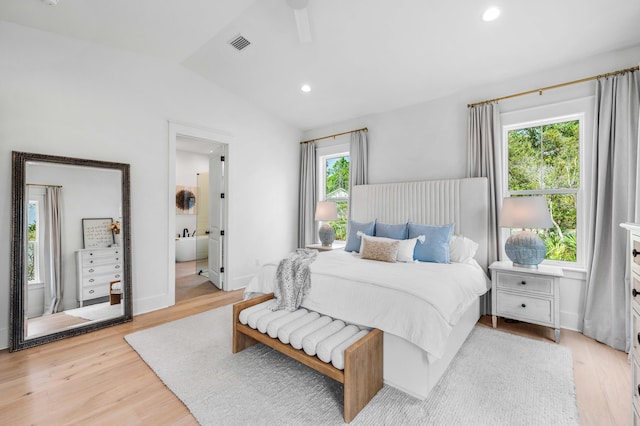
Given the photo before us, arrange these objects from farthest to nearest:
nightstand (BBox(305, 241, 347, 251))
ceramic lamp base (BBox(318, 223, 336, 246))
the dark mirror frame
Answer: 1. ceramic lamp base (BBox(318, 223, 336, 246))
2. nightstand (BBox(305, 241, 347, 251))
3. the dark mirror frame

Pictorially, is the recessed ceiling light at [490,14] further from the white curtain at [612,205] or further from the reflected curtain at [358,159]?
the reflected curtain at [358,159]

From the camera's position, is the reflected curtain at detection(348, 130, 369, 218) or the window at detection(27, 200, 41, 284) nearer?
the window at detection(27, 200, 41, 284)

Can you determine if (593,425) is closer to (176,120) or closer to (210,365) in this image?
(210,365)

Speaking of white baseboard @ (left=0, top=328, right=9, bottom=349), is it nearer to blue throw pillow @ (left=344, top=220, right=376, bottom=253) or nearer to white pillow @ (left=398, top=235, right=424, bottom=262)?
blue throw pillow @ (left=344, top=220, right=376, bottom=253)

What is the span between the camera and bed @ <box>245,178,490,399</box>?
74.0 inches

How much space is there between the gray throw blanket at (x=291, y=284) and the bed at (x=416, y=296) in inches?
2.6

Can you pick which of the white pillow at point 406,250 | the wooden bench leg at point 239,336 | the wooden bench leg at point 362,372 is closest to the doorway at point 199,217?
the wooden bench leg at point 239,336

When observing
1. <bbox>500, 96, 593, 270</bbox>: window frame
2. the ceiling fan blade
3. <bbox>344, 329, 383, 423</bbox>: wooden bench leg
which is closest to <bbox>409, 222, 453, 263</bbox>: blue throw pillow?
<bbox>500, 96, 593, 270</bbox>: window frame

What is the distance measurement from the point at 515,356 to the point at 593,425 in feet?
2.58

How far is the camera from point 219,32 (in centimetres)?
326

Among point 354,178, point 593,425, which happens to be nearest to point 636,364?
point 593,425

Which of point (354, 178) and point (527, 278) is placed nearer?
point (527, 278)

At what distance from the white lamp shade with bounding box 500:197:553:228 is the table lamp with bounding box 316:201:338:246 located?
2.38 metres

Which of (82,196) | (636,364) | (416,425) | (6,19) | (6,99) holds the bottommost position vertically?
(416,425)
